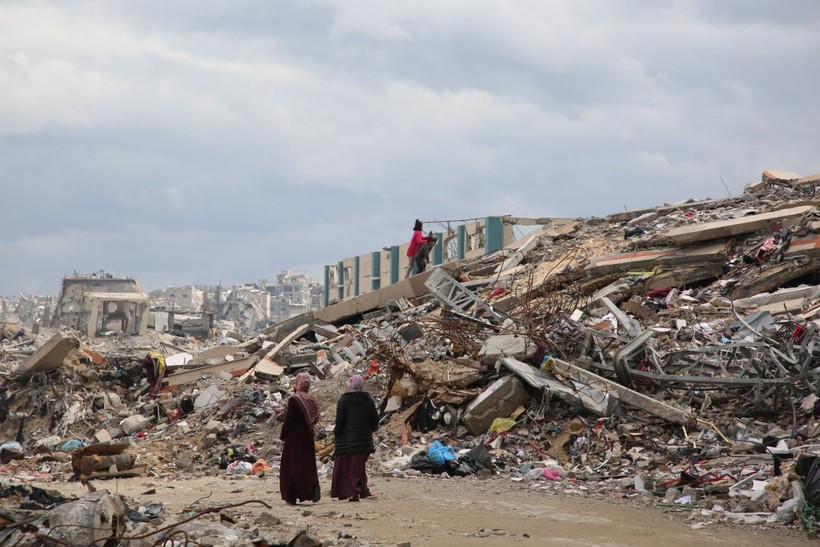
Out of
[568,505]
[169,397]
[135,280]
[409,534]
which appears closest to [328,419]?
[169,397]

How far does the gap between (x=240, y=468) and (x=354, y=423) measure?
332 centimetres

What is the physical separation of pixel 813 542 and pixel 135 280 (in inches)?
1817

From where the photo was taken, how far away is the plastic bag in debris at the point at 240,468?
11398 millimetres

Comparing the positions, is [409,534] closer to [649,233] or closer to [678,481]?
[678,481]

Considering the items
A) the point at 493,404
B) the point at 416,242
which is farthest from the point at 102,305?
the point at 493,404

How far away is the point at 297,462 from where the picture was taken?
8.54 metres

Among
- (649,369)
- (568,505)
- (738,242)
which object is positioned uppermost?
(738,242)

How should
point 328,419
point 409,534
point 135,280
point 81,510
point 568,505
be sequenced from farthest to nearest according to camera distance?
point 135,280
point 328,419
point 568,505
point 409,534
point 81,510

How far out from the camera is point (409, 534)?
6.66 meters

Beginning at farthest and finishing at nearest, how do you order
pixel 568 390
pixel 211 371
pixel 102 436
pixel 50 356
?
pixel 211 371 → pixel 50 356 → pixel 102 436 → pixel 568 390

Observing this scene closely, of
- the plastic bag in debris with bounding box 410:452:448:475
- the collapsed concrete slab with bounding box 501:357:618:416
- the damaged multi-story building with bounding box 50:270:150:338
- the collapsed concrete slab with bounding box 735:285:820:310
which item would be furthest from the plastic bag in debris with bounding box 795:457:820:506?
the damaged multi-story building with bounding box 50:270:150:338

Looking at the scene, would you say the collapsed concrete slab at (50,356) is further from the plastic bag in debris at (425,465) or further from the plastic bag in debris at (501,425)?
the plastic bag in debris at (501,425)

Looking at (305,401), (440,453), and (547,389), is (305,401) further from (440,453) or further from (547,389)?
(547,389)

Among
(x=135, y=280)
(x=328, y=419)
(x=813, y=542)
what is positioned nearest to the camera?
(x=813, y=542)
